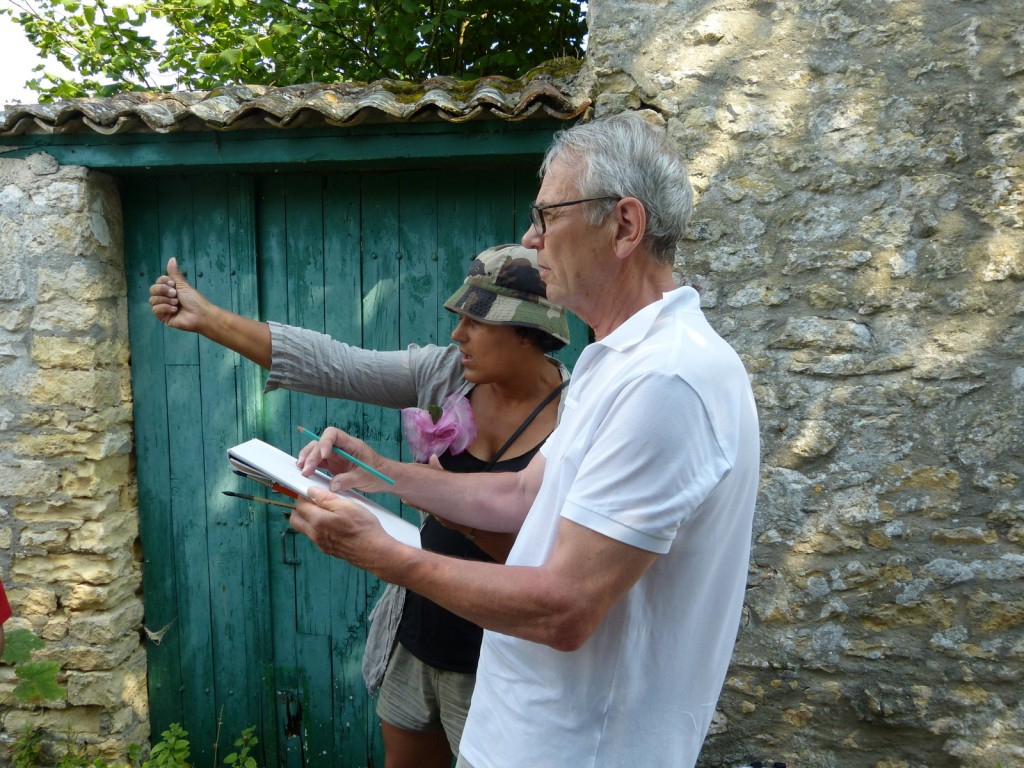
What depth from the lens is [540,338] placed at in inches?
84.8

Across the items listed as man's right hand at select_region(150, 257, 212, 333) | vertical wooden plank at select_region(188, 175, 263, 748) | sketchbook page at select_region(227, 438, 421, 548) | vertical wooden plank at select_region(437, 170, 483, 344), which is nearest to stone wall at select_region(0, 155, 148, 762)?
vertical wooden plank at select_region(188, 175, 263, 748)

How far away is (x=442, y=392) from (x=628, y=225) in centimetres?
102

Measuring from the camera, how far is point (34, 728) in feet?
10.6

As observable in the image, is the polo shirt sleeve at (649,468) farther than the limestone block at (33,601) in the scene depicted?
No

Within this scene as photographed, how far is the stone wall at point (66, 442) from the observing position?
3.10 meters

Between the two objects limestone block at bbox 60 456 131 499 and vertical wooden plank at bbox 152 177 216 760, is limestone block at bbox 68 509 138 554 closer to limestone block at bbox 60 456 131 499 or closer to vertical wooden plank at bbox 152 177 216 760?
limestone block at bbox 60 456 131 499

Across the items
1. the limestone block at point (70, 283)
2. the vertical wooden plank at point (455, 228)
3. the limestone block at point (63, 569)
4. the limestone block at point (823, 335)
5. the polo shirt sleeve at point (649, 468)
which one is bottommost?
the limestone block at point (63, 569)

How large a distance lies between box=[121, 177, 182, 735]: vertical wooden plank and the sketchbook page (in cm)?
177

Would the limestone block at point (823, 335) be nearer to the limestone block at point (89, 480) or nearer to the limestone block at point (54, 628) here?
the limestone block at point (89, 480)

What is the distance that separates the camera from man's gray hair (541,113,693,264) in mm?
1345

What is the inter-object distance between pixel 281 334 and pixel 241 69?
4285mm

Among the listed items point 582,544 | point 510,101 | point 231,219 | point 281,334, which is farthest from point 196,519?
point 582,544

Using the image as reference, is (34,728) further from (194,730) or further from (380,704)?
(380,704)

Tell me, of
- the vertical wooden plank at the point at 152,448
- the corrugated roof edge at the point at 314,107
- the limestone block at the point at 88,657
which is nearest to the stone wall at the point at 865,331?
the corrugated roof edge at the point at 314,107
